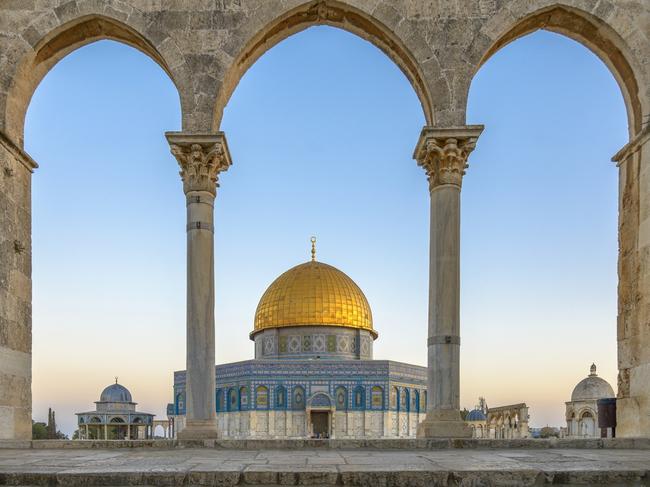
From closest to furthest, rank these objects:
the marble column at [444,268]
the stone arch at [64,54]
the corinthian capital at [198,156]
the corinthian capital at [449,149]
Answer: the marble column at [444,268] < the corinthian capital at [449,149] < the corinthian capital at [198,156] < the stone arch at [64,54]

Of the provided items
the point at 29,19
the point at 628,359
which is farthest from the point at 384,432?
the point at 29,19

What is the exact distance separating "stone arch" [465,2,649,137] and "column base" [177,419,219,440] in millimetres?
5869

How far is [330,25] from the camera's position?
10.4 metres

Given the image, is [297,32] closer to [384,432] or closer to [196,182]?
[196,182]

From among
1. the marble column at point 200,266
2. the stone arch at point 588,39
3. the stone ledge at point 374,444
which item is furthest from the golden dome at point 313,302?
the stone ledge at point 374,444

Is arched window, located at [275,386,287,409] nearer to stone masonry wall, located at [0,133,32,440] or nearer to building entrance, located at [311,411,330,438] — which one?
building entrance, located at [311,411,330,438]

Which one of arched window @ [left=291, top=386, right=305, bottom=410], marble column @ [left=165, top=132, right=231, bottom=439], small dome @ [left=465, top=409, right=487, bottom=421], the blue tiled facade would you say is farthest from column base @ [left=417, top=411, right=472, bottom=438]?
small dome @ [left=465, top=409, right=487, bottom=421]

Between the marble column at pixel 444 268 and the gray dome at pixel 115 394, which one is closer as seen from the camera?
the marble column at pixel 444 268

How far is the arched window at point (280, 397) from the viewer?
3997 cm

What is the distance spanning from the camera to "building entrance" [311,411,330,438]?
40.2 metres

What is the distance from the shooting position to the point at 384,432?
4062 centimetres

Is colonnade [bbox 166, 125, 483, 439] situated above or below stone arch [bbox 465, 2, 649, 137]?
below

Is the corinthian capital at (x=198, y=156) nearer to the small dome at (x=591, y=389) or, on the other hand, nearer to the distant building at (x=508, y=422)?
the distant building at (x=508, y=422)

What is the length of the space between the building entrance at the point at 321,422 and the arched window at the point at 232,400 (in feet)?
14.5
